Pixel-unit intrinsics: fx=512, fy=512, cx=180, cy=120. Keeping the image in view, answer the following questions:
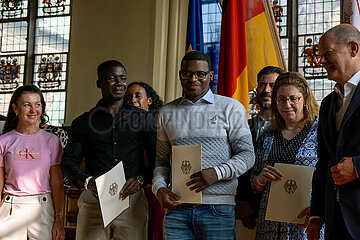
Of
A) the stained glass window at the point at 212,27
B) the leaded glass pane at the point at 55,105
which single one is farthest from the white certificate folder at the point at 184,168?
the leaded glass pane at the point at 55,105

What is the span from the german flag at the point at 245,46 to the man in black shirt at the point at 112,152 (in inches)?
47.0

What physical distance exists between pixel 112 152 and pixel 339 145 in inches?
57.0

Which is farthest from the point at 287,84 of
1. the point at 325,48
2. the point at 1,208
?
the point at 1,208

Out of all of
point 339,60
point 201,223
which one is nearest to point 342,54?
point 339,60

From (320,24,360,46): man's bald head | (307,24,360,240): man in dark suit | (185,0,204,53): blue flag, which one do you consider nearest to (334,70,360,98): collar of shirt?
(307,24,360,240): man in dark suit

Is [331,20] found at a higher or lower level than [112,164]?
higher

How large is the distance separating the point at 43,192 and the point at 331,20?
5.38 m

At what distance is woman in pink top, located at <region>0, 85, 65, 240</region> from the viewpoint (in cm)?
338

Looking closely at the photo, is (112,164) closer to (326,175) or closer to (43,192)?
(43,192)

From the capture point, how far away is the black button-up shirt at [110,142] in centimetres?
318

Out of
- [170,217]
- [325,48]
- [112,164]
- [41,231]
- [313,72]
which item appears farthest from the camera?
[313,72]

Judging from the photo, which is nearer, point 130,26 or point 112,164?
point 112,164

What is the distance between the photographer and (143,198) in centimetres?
321

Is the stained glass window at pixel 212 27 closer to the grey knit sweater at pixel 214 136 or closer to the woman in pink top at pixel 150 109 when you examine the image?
the woman in pink top at pixel 150 109
